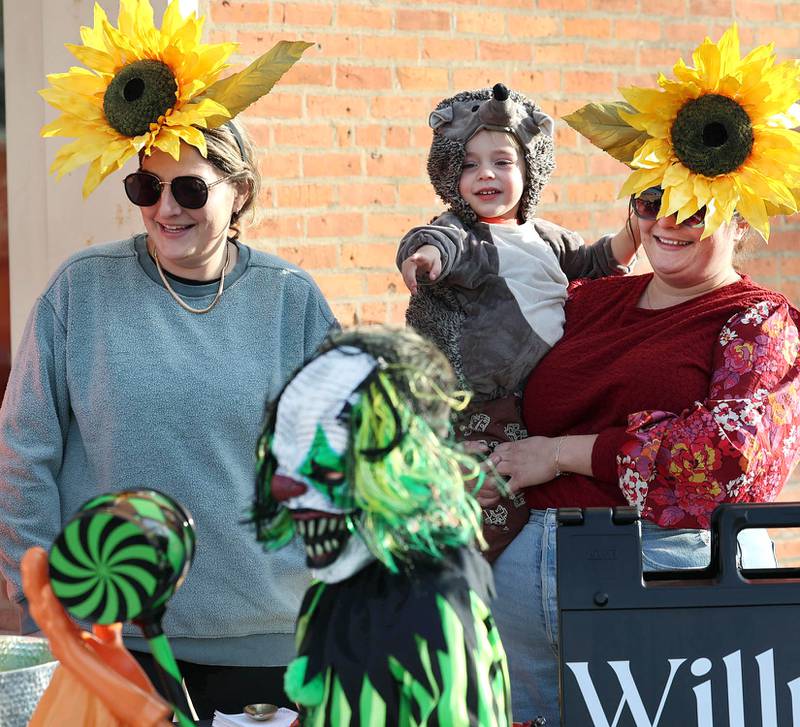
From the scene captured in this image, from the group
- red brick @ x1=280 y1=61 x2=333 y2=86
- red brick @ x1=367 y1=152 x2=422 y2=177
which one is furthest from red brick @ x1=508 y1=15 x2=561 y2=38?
red brick @ x1=280 y1=61 x2=333 y2=86

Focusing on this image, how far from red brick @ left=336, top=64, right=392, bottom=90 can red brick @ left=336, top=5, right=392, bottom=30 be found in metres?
0.12

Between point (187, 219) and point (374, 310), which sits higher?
point (187, 219)

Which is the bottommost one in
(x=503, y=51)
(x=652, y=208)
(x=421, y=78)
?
(x=652, y=208)

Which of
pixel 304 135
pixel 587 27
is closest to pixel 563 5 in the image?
pixel 587 27

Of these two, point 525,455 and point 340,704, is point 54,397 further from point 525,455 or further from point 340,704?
point 340,704

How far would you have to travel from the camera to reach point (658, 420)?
6.25 feet

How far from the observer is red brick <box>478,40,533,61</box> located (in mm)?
3672

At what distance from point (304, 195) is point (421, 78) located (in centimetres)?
54

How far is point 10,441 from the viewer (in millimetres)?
1935

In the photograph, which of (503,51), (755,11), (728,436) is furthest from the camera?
(755,11)

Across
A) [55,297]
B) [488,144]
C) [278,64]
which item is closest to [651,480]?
[488,144]

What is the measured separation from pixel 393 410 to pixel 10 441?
1.08 meters

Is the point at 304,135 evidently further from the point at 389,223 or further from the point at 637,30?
the point at 637,30

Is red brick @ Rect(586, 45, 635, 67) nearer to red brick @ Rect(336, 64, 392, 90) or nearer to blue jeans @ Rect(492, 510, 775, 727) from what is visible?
red brick @ Rect(336, 64, 392, 90)
